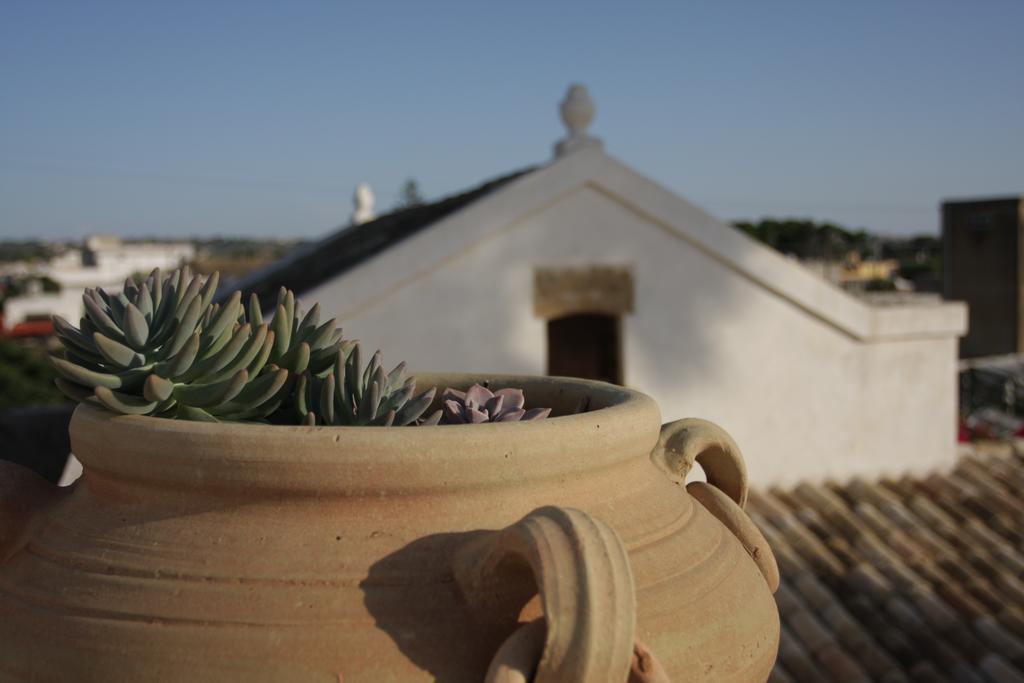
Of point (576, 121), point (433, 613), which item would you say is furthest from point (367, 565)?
point (576, 121)

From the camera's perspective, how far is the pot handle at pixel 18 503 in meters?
1.48

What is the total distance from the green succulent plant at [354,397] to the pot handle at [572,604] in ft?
1.60

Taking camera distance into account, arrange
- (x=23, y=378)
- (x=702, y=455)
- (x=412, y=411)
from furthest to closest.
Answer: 1. (x=23, y=378)
2. (x=702, y=455)
3. (x=412, y=411)

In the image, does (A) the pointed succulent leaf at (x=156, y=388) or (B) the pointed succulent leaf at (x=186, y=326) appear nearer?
(A) the pointed succulent leaf at (x=156, y=388)

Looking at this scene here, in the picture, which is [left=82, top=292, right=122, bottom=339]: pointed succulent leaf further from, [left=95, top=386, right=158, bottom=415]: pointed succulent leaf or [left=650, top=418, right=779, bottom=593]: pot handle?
[left=650, top=418, right=779, bottom=593]: pot handle

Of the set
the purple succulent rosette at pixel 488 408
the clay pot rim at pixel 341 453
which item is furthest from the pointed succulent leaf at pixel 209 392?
the purple succulent rosette at pixel 488 408

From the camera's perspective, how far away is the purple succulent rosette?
1.68m

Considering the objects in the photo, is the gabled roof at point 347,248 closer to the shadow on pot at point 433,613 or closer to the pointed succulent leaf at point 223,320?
the pointed succulent leaf at point 223,320

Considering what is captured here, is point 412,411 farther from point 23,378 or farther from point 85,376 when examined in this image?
point 23,378

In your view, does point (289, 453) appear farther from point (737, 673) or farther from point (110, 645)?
point (737, 673)

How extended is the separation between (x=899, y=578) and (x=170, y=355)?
17.5 feet

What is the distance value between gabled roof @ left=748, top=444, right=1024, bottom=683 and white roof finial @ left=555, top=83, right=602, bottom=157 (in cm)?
278

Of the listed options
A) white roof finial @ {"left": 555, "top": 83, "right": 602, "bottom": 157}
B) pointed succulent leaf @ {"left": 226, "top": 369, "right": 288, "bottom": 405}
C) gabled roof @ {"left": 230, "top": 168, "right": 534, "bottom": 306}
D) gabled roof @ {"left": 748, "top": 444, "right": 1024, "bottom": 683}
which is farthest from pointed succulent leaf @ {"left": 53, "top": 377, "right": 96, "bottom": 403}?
white roof finial @ {"left": 555, "top": 83, "right": 602, "bottom": 157}

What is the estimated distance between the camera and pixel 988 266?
28.0 meters
